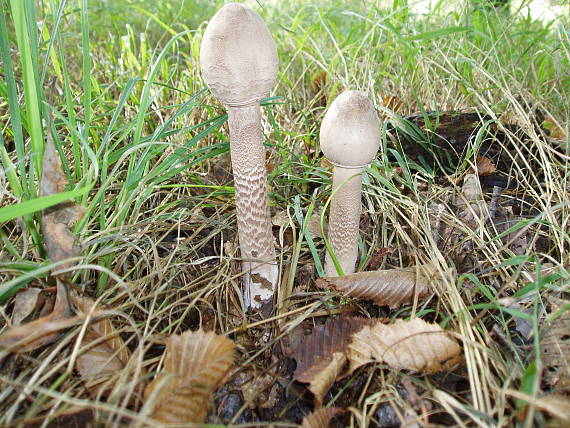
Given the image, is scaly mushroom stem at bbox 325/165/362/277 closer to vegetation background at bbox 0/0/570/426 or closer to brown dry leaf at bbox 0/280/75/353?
vegetation background at bbox 0/0/570/426

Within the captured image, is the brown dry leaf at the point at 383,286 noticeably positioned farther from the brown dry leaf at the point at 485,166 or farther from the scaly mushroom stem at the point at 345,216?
the brown dry leaf at the point at 485,166

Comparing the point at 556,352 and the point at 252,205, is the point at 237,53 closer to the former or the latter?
the point at 252,205

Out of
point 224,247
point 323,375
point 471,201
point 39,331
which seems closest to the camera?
point 39,331

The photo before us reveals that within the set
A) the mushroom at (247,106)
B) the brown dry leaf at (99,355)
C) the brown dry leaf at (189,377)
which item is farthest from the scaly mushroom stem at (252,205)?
the brown dry leaf at (99,355)

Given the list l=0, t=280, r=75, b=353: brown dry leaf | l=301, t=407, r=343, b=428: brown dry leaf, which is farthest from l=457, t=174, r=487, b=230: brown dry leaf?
l=0, t=280, r=75, b=353: brown dry leaf

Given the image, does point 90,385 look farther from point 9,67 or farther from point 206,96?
point 206,96

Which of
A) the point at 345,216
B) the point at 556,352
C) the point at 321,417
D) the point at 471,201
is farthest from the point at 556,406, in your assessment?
the point at 471,201

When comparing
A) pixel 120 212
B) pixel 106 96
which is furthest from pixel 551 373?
pixel 106 96
